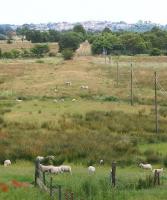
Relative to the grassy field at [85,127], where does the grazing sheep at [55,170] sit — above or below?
above

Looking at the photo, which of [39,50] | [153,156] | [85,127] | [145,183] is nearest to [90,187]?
[145,183]

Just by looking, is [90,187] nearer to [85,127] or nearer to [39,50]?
[85,127]

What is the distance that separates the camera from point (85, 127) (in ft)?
125

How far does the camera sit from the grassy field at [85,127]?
21.4 meters

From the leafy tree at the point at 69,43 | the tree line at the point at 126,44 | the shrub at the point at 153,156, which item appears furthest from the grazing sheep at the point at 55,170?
the leafy tree at the point at 69,43

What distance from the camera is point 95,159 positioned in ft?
89.7

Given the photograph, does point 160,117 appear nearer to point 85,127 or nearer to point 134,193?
point 85,127

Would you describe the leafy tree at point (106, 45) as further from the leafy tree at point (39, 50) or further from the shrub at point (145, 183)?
the shrub at point (145, 183)

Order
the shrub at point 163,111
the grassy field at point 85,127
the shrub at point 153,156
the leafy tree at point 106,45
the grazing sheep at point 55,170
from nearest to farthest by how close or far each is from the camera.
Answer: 1. the grassy field at point 85,127
2. the grazing sheep at point 55,170
3. the shrub at point 153,156
4. the shrub at point 163,111
5. the leafy tree at point 106,45

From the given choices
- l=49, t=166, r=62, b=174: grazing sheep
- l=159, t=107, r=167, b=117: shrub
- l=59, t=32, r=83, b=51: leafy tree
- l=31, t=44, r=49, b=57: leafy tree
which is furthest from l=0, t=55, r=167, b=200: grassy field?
l=59, t=32, r=83, b=51: leafy tree

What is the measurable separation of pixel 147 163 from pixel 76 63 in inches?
2806

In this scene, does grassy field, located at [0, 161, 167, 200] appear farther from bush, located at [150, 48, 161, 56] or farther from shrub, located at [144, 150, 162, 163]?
bush, located at [150, 48, 161, 56]

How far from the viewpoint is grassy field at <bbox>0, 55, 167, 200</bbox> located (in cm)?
2136

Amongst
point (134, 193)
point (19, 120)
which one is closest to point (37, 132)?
point (19, 120)
